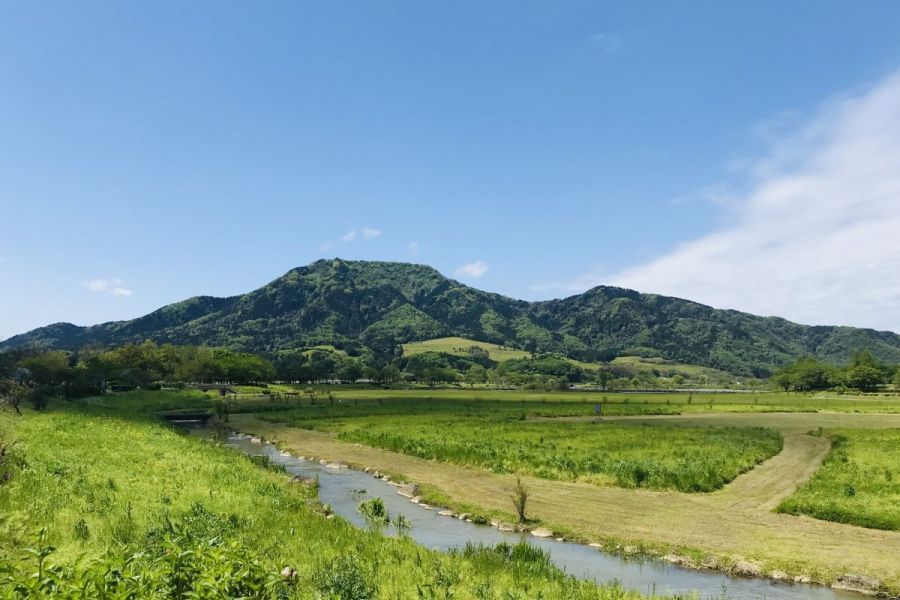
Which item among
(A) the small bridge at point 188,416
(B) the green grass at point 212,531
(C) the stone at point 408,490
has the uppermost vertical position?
(B) the green grass at point 212,531

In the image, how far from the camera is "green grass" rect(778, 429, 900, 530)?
30.4 metres

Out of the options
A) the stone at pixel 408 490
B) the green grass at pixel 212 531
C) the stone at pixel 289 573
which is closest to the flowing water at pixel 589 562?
the stone at pixel 408 490

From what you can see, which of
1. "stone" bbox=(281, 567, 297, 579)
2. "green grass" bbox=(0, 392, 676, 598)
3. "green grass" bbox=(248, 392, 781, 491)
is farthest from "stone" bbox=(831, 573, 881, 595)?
"stone" bbox=(281, 567, 297, 579)

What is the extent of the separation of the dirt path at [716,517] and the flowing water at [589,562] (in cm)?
207

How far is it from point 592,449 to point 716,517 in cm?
2377

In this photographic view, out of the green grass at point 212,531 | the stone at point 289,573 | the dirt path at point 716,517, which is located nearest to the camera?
the green grass at point 212,531

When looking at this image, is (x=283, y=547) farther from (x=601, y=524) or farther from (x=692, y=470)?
(x=692, y=470)

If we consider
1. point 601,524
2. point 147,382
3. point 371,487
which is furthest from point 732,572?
point 147,382

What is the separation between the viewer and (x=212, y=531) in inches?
765

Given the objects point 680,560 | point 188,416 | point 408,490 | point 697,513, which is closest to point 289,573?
point 680,560

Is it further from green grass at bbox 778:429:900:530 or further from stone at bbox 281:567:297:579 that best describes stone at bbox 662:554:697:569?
stone at bbox 281:567:297:579

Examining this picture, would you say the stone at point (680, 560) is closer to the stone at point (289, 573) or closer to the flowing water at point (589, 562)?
the flowing water at point (589, 562)

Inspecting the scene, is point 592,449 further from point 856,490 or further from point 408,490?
point 408,490

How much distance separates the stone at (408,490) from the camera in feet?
127
